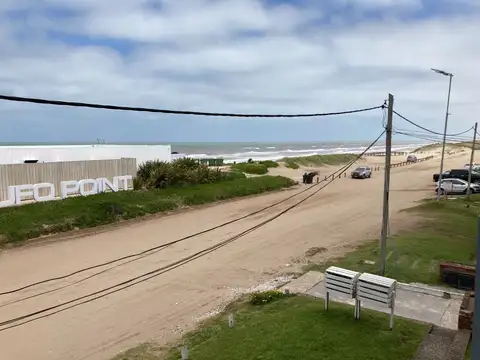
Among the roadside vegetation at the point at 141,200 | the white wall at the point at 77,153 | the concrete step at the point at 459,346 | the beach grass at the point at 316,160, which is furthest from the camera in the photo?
the beach grass at the point at 316,160

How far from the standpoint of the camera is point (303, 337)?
27.4 feet

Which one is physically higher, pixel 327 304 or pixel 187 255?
pixel 327 304

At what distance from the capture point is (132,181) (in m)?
32.1

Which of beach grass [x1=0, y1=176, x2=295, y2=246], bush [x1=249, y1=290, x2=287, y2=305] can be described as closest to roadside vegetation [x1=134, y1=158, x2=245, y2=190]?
beach grass [x1=0, y1=176, x2=295, y2=246]

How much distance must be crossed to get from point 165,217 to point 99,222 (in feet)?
13.7

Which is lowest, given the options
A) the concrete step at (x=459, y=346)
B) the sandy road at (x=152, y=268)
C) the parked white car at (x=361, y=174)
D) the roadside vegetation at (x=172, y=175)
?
the sandy road at (x=152, y=268)

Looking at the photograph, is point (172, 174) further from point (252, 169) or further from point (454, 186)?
point (454, 186)

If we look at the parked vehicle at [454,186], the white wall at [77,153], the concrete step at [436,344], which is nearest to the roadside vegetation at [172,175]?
the white wall at [77,153]

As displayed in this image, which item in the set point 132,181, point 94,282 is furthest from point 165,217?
point 94,282

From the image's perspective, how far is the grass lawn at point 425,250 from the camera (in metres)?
13.9

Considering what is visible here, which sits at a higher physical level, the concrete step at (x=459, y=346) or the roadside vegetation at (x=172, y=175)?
the roadside vegetation at (x=172, y=175)

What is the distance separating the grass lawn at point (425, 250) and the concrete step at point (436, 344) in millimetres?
3983

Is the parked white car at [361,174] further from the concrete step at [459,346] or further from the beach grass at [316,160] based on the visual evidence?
the concrete step at [459,346]

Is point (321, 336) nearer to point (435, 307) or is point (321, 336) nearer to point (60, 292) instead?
point (435, 307)
